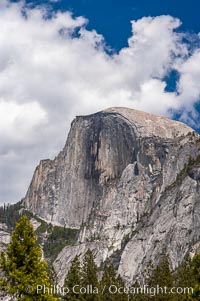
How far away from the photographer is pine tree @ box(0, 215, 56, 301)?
1367 inches

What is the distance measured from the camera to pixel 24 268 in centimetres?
3538

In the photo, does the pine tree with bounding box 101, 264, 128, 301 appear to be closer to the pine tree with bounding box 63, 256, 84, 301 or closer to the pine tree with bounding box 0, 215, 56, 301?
the pine tree with bounding box 63, 256, 84, 301

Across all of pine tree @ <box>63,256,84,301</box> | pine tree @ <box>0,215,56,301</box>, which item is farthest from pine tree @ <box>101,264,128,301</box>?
pine tree @ <box>0,215,56,301</box>

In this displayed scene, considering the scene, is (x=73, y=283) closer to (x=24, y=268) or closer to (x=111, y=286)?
(x=111, y=286)

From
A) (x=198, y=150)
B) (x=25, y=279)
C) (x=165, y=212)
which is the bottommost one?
(x=25, y=279)

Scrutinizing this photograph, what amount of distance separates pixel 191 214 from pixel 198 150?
44321 millimetres

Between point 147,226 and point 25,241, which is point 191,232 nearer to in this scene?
point 147,226

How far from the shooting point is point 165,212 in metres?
166

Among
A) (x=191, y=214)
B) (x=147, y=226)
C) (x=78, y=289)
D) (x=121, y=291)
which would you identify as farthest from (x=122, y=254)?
(x=78, y=289)

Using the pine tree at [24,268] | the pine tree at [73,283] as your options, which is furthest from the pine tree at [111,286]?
the pine tree at [24,268]

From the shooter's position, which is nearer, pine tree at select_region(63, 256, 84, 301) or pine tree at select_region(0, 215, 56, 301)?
pine tree at select_region(0, 215, 56, 301)

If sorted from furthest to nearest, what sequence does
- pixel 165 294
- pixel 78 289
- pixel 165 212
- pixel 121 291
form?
pixel 165 212
pixel 121 291
pixel 165 294
pixel 78 289

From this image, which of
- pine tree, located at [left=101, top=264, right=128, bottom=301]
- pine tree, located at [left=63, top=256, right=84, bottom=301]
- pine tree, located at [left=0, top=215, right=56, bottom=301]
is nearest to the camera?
pine tree, located at [left=0, top=215, right=56, bottom=301]

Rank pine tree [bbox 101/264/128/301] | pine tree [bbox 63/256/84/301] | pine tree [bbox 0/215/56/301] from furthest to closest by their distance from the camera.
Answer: pine tree [bbox 101/264/128/301] < pine tree [bbox 63/256/84/301] < pine tree [bbox 0/215/56/301]
